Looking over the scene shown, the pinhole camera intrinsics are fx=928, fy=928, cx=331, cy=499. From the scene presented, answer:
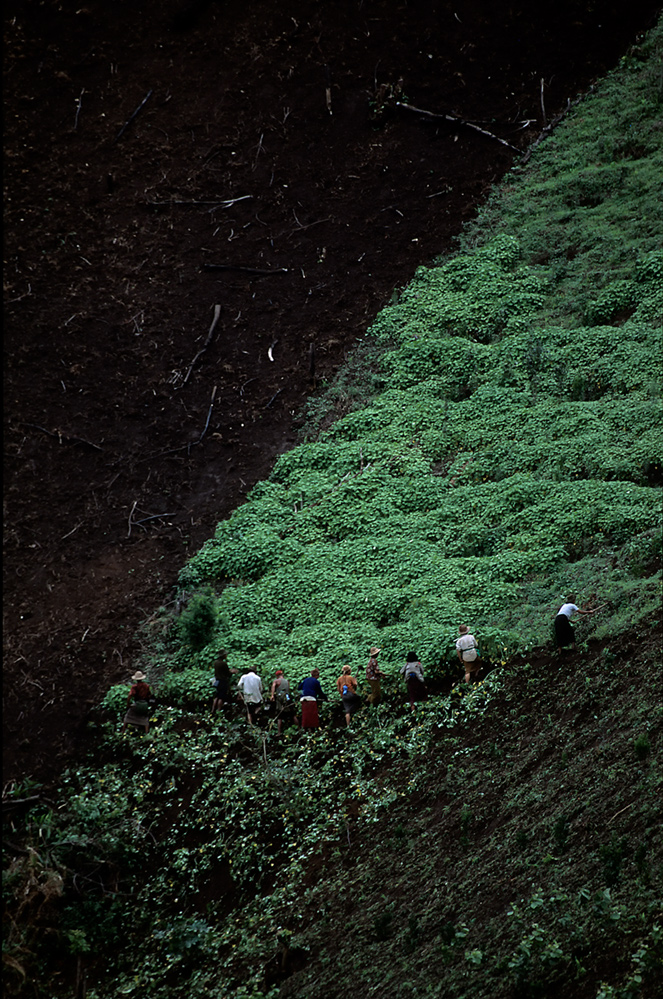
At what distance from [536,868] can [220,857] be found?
17.0 feet

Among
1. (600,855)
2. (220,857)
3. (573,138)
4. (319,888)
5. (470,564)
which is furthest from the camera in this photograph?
(573,138)

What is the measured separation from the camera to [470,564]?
15133 millimetres

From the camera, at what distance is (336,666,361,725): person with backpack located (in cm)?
1368

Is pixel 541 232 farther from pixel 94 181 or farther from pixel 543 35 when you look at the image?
pixel 94 181

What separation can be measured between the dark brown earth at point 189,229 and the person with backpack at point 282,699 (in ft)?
12.1

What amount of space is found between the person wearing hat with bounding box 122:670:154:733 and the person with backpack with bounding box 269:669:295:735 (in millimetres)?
2244

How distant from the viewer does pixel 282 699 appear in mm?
14398

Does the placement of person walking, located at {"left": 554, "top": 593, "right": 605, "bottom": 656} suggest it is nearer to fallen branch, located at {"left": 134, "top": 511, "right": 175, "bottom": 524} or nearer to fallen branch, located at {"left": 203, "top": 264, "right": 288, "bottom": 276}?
fallen branch, located at {"left": 134, "top": 511, "right": 175, "bottom": 524}

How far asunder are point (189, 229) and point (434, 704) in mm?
15106

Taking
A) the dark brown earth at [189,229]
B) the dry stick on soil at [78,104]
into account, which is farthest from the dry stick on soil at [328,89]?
the dry stick on soil at [78,104]

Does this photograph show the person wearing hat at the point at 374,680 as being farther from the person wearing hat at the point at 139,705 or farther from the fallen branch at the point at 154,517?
the fallen branch at the point at 154,517

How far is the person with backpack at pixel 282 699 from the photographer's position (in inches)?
565

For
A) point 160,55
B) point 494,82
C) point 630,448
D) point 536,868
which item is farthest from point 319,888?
point 160,55

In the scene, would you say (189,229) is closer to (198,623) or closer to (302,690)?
(198,623)
